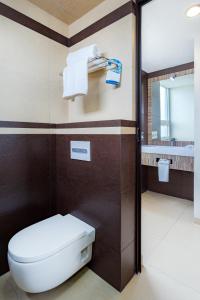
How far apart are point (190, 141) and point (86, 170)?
1825mm

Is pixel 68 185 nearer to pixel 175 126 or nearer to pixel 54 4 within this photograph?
pixel 54 4

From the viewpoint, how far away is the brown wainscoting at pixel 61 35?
1.28 m

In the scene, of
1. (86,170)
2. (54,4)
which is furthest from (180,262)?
(54,4)

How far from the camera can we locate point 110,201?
4.00ft

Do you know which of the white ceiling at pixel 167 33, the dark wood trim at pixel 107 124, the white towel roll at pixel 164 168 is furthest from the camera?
the white towel roll at pixel 164 168

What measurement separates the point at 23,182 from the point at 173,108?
232cm

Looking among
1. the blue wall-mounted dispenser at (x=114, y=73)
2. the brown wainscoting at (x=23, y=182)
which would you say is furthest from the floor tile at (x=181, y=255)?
the blue wall-mounted dispenser at (x=114, y=73)

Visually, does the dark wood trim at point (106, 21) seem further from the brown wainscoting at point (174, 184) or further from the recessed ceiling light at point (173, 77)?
the brown wainscoting at point (174, 184)

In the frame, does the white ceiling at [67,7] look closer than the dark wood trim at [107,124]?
No

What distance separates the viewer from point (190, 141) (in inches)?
98.7

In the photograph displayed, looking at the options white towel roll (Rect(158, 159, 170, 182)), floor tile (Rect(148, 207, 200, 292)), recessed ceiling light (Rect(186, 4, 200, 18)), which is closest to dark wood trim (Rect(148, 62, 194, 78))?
recessed ceiling light (Rect(186, 4, 200, 18))

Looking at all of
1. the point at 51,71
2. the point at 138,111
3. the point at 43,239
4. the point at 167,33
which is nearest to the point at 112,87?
the point at 138,111

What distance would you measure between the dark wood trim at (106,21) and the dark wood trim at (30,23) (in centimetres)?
12

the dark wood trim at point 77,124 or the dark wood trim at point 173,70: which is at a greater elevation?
the dark wood trim at point 173,70
